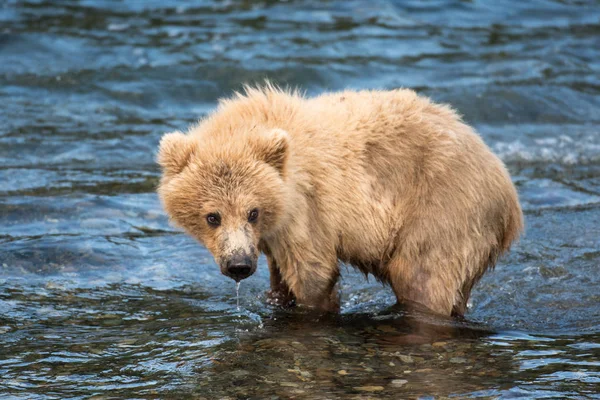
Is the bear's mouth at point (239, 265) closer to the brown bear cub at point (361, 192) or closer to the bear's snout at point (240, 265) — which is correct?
the bear's snout at point (240, 265)

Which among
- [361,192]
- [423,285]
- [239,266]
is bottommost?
[423,285]

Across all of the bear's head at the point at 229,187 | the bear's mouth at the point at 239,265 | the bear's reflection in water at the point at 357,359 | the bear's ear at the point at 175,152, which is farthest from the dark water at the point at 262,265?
the bear's ear at the point at 175,152

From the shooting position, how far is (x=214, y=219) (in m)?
6.21

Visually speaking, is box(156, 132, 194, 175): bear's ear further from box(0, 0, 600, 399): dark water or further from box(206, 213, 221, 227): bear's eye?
box(0, 0, 600, 399): dark water

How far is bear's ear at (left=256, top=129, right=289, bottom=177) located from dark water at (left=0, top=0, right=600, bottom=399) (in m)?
1.27

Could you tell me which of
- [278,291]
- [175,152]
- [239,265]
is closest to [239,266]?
[239,265]

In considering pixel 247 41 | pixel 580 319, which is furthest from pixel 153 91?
pixel 580 319

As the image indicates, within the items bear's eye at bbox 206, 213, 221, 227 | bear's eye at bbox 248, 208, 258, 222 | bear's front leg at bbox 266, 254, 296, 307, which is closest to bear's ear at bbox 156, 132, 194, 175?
bear's eye at bbox 206, 213, 221, 227

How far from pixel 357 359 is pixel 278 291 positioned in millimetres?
1348

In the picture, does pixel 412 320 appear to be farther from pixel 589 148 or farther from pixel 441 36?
pixel 441 36

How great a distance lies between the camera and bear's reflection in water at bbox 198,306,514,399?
5.52m

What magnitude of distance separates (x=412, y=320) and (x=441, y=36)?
1094 cm

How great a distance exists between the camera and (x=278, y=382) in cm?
563

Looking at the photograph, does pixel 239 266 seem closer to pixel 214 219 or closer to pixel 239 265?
pixel 239 265
